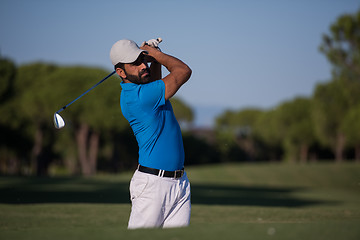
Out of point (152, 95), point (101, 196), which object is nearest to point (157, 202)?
point (152, 95)

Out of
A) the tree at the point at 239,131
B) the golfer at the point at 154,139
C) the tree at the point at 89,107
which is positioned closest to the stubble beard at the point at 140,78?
the golfer at the point at 154,139

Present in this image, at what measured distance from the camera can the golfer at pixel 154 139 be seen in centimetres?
546

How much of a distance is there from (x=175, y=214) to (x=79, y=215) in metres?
7.53

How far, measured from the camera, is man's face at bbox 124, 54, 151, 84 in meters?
5.61

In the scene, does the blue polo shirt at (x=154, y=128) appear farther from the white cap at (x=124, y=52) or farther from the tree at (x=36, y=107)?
the tree at (x=36, y=107)

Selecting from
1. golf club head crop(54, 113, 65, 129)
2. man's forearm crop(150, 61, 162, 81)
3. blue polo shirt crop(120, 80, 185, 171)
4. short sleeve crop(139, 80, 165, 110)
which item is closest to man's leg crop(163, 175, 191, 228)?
blue polo shirt crop(120, 80, 185, 171)

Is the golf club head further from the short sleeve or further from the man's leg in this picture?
the man's leg

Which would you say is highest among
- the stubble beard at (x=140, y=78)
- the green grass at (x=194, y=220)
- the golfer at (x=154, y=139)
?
the stubble beard at (x=140, y=78)

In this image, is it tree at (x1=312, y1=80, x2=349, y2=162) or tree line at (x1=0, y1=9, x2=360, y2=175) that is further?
tree at (x1=312, y1=80, x2=349, y2=162)

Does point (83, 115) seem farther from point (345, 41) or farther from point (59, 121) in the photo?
point (59, 121)

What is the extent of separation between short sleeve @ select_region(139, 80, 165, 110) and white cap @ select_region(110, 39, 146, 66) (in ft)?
1.14

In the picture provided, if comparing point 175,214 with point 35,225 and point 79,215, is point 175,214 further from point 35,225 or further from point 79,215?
point 79,215

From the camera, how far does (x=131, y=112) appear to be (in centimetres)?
555

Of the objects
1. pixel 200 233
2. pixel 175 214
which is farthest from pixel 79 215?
pixel 200 233
